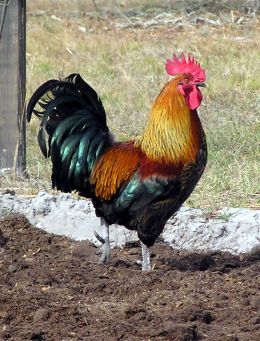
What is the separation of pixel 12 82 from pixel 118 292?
9.26 ft

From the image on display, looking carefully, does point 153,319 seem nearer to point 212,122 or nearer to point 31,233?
point 31,233

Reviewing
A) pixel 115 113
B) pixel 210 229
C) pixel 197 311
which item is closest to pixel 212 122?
pixel 115 113

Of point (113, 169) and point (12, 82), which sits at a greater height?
point (12, 82)

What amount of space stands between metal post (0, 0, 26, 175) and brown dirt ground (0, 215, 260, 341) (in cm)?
110

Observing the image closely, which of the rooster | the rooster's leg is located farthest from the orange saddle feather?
the rooster's leg

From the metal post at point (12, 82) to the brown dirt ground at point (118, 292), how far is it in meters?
1.10

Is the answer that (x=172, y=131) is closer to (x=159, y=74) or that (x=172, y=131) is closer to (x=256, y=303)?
(x=256, y=303)

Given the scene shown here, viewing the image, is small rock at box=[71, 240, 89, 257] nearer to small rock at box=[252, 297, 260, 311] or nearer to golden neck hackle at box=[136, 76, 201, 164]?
golden neck hackle at box=[136, 76, 201, 164]

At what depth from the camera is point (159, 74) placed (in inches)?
451

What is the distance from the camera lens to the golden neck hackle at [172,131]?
18.7 ft

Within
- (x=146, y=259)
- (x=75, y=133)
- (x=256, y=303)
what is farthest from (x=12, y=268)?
(x=256, y=303)

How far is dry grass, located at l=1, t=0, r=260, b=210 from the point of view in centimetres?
744

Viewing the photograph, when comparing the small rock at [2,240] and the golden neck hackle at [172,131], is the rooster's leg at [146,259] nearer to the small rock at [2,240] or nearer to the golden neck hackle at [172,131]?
the golden neck hackle at [172,131]

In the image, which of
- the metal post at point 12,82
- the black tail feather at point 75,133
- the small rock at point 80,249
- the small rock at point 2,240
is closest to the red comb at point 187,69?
the black tail feather at point 75,133
